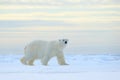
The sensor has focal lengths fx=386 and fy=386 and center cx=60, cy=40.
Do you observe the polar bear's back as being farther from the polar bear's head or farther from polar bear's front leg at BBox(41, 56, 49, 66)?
the polar bear's head

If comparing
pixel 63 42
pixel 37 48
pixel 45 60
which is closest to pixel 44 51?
pixel 37 48

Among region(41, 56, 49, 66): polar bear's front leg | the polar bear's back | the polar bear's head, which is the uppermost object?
the polar bear's head

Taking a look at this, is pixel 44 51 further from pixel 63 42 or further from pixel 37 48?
pixel 63 42

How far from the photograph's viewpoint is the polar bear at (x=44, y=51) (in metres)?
12.5

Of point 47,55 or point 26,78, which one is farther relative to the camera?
point 47,55

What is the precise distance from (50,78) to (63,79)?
0.95ft

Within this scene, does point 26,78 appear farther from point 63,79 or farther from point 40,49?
point 40,49

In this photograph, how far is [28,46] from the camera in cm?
1302

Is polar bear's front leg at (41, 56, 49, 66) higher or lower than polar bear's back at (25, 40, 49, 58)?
lower

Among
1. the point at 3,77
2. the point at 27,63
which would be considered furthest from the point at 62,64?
the point at 3,77

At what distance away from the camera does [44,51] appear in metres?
12.7

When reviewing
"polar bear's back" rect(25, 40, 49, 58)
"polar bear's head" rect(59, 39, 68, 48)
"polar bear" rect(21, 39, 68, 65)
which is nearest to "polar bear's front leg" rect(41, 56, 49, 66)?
"polar bear" rect(21, 39, 68, 65)

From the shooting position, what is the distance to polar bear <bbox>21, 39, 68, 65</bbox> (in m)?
12.5

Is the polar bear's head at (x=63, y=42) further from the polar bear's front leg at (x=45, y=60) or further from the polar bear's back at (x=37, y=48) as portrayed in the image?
A: the polar bear's front leg at (x=45, y=60)
